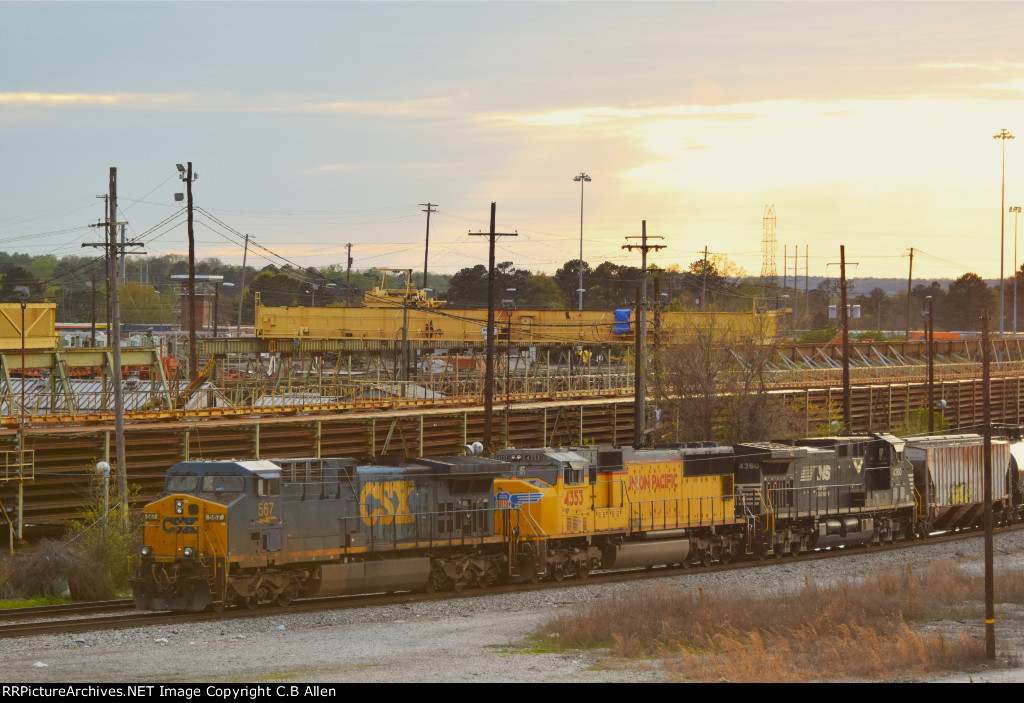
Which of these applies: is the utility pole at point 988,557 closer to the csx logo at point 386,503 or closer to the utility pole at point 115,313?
the csx logo at point 386,503

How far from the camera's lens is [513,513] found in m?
28.6

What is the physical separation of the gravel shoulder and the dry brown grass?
0.74m

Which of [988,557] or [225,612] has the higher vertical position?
[988,557]

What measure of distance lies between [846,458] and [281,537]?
20.7 m

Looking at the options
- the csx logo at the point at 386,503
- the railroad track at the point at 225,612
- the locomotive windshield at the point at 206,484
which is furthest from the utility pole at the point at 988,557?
the locomotive windshield at the point at 206,484

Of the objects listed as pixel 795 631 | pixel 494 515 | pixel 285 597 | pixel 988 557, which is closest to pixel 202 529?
pixel 285 597

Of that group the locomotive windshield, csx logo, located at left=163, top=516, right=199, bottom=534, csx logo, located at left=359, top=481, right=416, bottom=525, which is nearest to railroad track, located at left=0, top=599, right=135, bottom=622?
csx logo, located at left=163, top=516, right=199, bottom=534

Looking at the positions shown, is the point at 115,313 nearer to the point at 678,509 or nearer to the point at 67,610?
the point at 67,610

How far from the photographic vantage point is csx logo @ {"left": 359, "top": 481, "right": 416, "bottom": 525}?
25844 mm

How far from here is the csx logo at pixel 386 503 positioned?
2584 centimetres

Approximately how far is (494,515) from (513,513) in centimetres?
54

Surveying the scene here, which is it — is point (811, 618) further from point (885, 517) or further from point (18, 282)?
point (18, 282)

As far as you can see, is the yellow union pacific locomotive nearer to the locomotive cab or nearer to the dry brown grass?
the locomotive cab

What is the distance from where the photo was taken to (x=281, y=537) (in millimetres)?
24156
